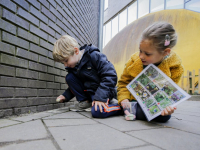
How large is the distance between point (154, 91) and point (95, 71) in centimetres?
82

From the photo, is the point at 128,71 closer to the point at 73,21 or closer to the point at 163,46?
the point at 163,46

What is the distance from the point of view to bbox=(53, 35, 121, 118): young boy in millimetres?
1667

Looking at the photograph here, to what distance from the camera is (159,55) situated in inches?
57.2

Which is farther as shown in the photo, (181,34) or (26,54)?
(181,34)

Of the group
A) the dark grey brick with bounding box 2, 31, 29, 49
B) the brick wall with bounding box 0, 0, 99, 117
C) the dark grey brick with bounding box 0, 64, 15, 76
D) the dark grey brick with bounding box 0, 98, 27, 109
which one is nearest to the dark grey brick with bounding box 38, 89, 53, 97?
the brick wall with bounding box 0, 0, 99, 117

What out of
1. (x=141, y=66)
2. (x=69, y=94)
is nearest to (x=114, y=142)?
(x=141, y=66)

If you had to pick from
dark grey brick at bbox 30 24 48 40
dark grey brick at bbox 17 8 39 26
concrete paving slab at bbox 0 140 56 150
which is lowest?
concrete paving slab at bbox 0 140 56 150

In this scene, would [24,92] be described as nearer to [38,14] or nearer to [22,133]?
[22,133]

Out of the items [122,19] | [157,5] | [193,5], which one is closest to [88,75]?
[193,5]

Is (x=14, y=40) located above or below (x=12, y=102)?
above

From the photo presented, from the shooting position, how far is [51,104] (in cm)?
222

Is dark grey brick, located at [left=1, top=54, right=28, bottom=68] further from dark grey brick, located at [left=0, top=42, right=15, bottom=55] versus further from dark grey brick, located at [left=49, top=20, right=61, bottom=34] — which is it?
dark grey brick, located at [left=49, top=20, right=61, bottom=34]

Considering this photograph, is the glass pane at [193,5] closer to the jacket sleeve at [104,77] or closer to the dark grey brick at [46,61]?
the jacket sleeve at [104,77]

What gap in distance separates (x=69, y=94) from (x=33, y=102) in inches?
21.2
